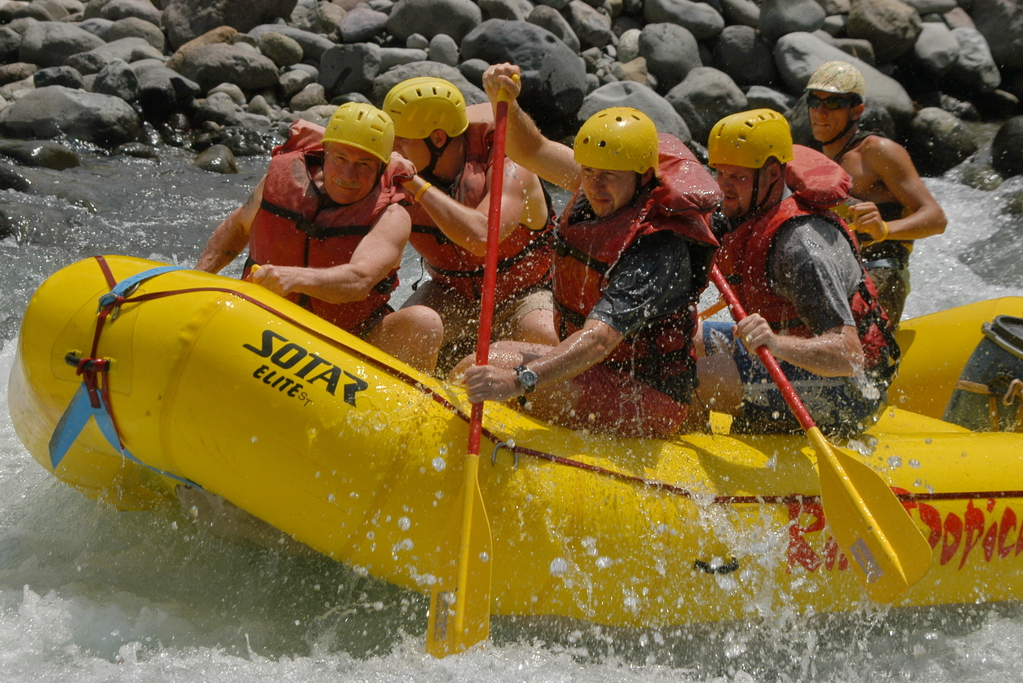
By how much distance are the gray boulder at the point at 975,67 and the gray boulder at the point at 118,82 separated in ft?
32.1

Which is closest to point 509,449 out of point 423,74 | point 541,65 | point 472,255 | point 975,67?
point 472,255

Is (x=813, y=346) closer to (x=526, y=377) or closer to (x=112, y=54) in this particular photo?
(x=526, y=377)

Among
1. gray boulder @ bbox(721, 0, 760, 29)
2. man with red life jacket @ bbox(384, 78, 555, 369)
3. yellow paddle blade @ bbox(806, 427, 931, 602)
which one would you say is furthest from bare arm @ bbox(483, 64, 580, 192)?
gray boulder @ bbox(721, 0, 760, 29)

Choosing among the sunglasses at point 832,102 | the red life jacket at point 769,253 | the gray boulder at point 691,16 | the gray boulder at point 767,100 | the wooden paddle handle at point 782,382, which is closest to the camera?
A: the wooden paddle handle at point 782,382

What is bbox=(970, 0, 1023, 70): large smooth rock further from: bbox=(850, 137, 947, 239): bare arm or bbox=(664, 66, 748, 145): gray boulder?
bbox=(850, 137, 947, 239): bare arm

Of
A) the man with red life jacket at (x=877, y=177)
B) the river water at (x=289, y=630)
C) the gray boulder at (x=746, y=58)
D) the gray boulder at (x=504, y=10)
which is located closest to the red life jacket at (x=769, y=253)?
the river water at (x=289, y=630)

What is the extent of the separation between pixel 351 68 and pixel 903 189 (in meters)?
7.69

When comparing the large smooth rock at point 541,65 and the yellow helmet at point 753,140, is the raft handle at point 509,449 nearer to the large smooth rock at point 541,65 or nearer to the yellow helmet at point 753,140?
the yellow helmet at point 753,140

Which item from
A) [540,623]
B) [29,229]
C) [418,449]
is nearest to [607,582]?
[540,623]

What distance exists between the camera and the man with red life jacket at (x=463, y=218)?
11.2ft

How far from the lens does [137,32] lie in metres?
11.3

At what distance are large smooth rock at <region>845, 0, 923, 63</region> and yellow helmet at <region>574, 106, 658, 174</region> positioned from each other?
1026 centimetres

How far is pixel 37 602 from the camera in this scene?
298 cm

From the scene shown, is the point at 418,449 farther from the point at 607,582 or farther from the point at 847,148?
the point at 847,148
